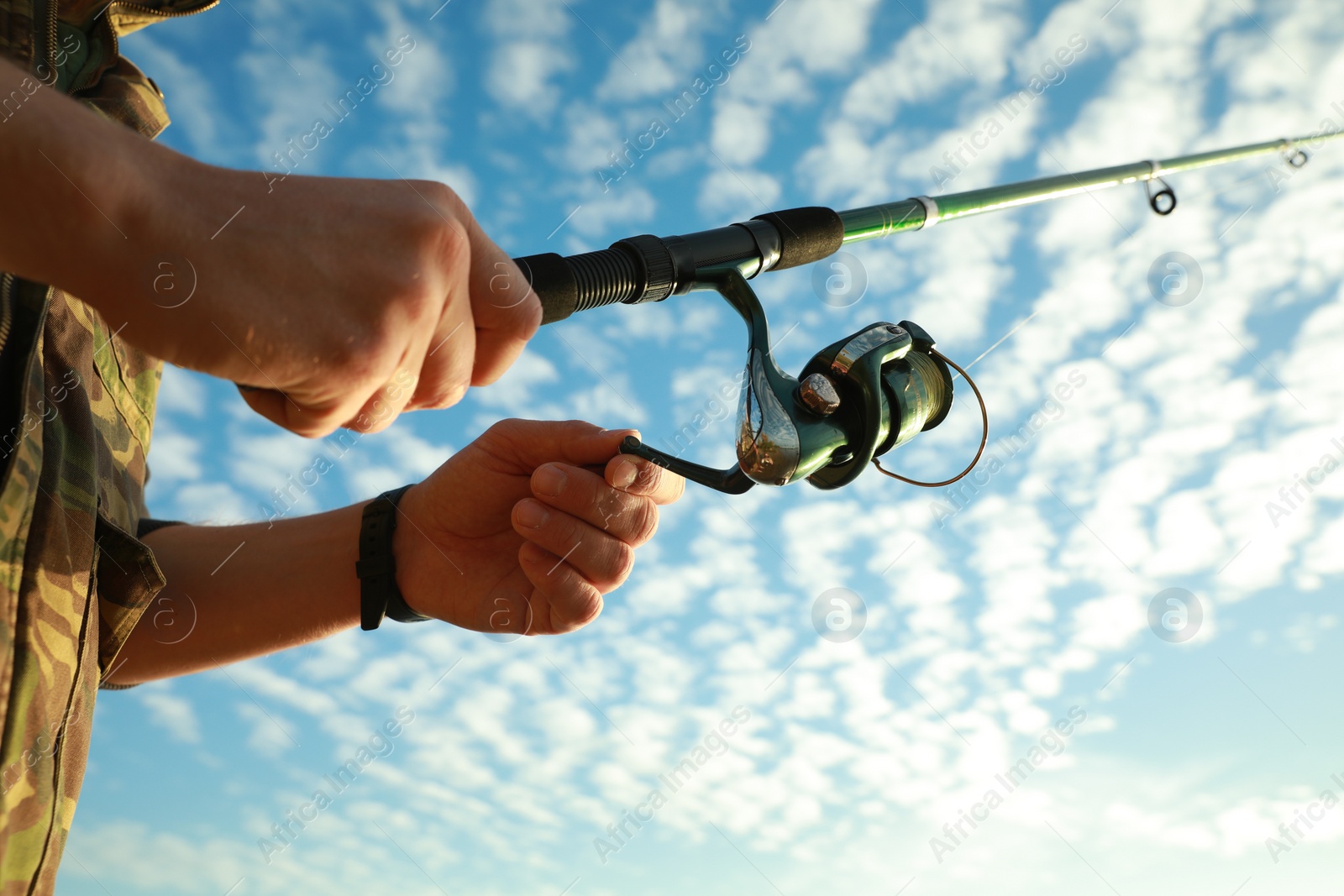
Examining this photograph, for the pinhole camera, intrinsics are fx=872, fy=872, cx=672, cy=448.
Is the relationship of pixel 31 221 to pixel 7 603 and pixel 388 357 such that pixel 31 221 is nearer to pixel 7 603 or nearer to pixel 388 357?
pixel 388 357

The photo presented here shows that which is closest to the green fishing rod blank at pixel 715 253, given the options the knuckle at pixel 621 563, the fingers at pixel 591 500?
the fingers at pixel 591 500

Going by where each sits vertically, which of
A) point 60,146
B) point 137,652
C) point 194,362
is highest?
point 60,146

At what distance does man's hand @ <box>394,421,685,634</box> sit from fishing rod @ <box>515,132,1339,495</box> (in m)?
0.17

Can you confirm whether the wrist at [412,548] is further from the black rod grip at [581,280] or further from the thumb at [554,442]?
the black rod grip at [581,280]

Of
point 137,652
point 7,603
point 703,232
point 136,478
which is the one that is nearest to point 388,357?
point 703,232

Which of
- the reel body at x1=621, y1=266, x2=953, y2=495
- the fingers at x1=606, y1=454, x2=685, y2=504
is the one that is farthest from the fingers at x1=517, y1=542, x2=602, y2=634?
the reel body at x1=621, y1=266, x2=953, y2=495

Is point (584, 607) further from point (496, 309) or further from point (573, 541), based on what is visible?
point (496, 309)

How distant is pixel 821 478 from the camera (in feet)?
6.25

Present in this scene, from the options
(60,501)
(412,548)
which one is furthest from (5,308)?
(412,548)

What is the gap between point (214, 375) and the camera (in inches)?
40.0

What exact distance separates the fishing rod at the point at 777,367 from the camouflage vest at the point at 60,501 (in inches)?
39.4

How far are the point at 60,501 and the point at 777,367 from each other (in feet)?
4.88

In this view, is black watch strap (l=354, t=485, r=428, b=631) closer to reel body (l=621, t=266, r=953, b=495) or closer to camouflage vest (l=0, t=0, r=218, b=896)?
camouflage vest (l=0, t=0, r=218, b=896)

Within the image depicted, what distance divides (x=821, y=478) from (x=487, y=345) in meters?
0.88
